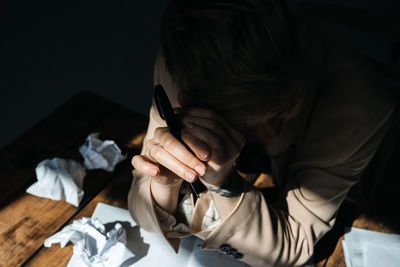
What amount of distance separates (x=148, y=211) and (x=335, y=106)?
0.60 meters

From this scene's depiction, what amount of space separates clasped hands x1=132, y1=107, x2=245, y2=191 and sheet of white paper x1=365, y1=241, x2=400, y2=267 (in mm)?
529

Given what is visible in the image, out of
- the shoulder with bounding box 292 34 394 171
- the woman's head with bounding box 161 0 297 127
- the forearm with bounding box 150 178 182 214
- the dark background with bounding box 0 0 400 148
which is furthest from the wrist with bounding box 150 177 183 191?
the dark background with bounding box 0 0 400 148

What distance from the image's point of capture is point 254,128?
1128 mm

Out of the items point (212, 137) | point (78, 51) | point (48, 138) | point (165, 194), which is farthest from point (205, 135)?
point (78, 51)

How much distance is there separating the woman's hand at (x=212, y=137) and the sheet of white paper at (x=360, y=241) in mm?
496

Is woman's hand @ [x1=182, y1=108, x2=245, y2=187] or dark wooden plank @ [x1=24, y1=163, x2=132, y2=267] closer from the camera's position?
woman's hand @ [x1=182, y1=108, x2=245, y2=187]

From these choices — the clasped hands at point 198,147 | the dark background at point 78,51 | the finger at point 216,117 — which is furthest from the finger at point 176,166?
the dark background at point 78,51

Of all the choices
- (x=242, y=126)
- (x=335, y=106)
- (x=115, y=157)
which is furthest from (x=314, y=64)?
(x=115, y=157)

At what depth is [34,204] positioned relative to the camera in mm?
1082

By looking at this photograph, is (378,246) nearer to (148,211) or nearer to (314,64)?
(314,64)

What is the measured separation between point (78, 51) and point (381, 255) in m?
2.98

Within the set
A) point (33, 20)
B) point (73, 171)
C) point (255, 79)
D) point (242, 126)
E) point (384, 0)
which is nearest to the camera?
point (255, 79)

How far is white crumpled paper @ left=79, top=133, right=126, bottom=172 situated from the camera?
3.84ft

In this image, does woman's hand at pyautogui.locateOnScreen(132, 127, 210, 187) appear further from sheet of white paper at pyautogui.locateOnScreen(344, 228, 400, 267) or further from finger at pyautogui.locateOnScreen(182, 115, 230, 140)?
sheet of white paper at pyautogui.locateOnScreen(344, 228, 400, 267)
